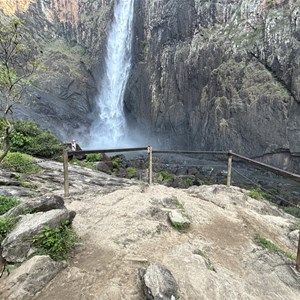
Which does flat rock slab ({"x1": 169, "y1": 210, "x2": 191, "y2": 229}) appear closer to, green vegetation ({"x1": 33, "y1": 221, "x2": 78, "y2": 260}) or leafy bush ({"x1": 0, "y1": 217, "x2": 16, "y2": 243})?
green vegetation ({"x1": 33, "y1": 221, "x2": 78, "y2": 260})

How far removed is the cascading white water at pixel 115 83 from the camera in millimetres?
31078

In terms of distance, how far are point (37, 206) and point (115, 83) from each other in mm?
29412

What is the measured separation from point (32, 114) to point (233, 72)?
65.8 feet

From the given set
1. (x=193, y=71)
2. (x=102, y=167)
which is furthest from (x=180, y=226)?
(x=193, y=71)

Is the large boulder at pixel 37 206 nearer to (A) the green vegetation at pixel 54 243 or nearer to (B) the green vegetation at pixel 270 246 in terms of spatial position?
(A) the green vegetation at pixel 54 243

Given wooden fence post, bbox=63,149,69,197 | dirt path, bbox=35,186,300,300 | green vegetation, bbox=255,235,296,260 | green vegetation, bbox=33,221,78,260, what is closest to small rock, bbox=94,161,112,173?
wooden fence post, bbox=63,149,69,197

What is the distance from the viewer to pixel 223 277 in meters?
2.89

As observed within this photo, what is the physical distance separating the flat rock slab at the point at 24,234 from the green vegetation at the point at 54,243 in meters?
0.07

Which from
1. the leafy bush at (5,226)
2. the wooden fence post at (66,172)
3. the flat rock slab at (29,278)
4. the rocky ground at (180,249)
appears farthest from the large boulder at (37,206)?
the wooden fence post at (66,172)

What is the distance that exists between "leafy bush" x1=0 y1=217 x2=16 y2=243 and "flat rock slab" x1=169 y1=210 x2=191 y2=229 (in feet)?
7.55

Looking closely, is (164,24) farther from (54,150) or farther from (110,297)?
(110,297)

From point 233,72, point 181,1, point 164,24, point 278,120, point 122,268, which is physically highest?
point 181,1

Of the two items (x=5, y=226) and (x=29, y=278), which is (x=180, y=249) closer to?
(x=29, y=278)

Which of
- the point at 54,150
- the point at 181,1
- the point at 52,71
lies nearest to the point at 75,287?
the point at 54,150
